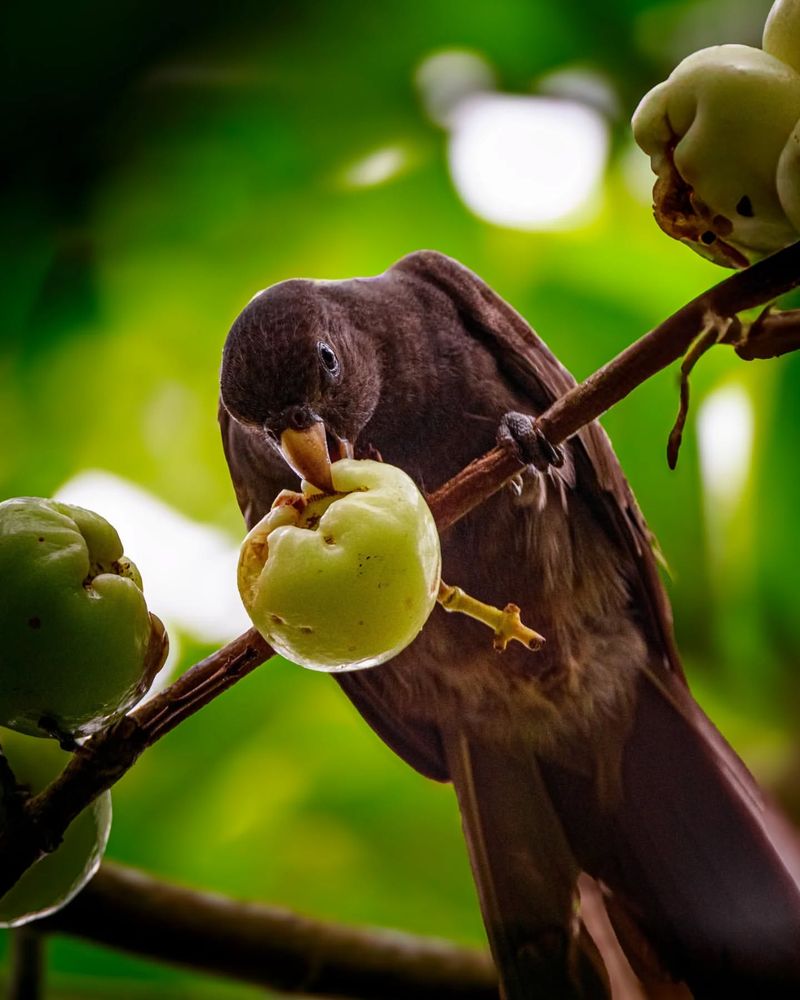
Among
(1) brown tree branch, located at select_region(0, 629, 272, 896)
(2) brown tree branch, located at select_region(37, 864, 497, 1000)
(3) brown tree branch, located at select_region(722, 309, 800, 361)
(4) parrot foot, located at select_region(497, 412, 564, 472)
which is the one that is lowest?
(2) brown tree branch, located at select_region(37, 864, 497, 1000)

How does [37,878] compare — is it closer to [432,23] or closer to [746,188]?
[746,188]

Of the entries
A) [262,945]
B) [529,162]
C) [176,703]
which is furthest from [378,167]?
[262,945]

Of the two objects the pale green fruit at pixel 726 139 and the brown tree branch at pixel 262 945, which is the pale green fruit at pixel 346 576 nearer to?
the pale green fruit at pixel 726 139

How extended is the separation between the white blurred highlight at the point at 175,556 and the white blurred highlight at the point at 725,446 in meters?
0.54

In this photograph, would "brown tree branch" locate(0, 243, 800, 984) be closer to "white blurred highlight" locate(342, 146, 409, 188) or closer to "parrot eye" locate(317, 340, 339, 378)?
"parrot eye" locate(317, 340, 339, 378)

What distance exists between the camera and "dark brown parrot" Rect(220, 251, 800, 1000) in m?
0.99

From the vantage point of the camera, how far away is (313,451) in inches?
37.0

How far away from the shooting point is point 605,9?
130cm

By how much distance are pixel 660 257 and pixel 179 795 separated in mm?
944

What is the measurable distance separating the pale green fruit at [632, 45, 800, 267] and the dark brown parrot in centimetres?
30

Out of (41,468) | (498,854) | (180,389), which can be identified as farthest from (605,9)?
(498,854)

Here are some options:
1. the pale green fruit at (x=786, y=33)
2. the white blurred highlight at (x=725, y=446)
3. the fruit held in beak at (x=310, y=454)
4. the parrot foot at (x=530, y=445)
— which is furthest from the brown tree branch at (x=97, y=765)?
the white blurred highlight at (x=725, y=446)

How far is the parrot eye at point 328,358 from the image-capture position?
1146 millimetres

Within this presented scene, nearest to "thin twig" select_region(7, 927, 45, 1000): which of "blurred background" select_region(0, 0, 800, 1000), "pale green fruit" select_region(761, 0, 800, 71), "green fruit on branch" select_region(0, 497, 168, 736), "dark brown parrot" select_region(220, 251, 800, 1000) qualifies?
"blurred background" select_region(0, 0, 800, 1000)
